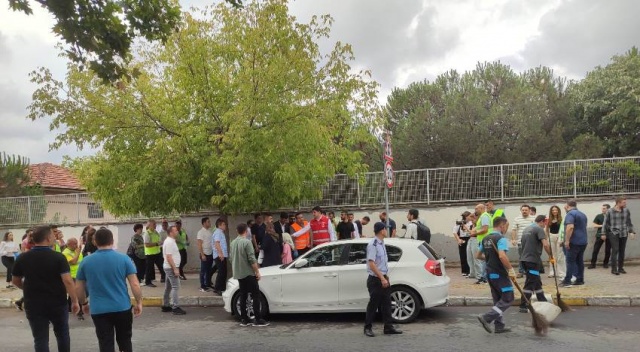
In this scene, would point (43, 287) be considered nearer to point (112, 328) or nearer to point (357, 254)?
point (112, 328)

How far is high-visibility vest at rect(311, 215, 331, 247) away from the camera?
42.0ft

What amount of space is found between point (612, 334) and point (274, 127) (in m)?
6.99

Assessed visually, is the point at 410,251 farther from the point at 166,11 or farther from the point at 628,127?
the point at 628,127

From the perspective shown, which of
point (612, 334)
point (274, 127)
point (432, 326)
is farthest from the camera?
point (274, 127)

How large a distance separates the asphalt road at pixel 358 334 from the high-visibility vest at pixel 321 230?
3437 mm

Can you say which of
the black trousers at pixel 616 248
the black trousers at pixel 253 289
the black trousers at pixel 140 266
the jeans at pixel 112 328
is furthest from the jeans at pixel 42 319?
the black trousers at pixel 616 248

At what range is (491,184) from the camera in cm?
1602

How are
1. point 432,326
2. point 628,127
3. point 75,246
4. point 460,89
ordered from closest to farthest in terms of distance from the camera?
point 432,326 < point 75,246 < point 628,127 < point 460,89

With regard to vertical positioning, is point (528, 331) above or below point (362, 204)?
below

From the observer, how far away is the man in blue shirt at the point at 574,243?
429 inches

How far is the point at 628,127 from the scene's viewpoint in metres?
28.7

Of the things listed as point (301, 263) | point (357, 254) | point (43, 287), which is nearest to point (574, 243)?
point (357, 254)

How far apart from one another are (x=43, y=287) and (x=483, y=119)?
25474 mm

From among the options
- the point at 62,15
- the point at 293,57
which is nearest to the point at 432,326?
the point at 293,57
